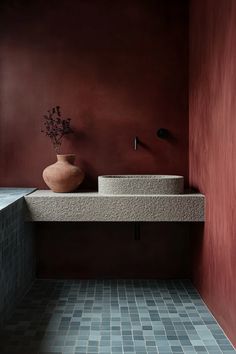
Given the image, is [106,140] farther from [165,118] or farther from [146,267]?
[146,267]

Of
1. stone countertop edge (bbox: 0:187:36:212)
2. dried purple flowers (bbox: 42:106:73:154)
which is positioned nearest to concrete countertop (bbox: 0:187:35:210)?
stone countertop edge (bbox: 0:187:36:212)

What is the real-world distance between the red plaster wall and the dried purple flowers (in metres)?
Answer: 0.05

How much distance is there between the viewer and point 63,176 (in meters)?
3.52

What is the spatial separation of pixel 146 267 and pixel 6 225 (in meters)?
1.46

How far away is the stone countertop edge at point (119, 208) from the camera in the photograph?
335 centimetres

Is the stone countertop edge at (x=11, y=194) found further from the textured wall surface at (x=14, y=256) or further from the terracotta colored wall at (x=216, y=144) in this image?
the terracotta colored wall at (x=216, y=144)

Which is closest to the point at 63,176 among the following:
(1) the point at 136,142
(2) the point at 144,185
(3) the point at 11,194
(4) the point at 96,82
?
(3) the point at 11,194

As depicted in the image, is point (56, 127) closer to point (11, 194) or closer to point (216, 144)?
point (11, 194)

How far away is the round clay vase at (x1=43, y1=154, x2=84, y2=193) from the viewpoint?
3.53 m

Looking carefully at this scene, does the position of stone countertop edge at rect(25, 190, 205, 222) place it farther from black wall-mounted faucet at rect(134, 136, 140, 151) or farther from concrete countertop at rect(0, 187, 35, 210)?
black wall-mounted faucet at rect(134, 136, 140, 151)

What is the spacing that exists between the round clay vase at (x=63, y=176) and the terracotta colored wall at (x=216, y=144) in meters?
0.94

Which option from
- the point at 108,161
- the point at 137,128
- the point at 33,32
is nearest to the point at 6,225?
the point at 108,161

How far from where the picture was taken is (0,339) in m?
2.68

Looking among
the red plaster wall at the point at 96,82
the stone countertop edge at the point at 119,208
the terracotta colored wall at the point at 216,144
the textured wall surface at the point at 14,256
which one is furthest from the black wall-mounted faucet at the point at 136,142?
the textured wall surface at the point at 14,256
